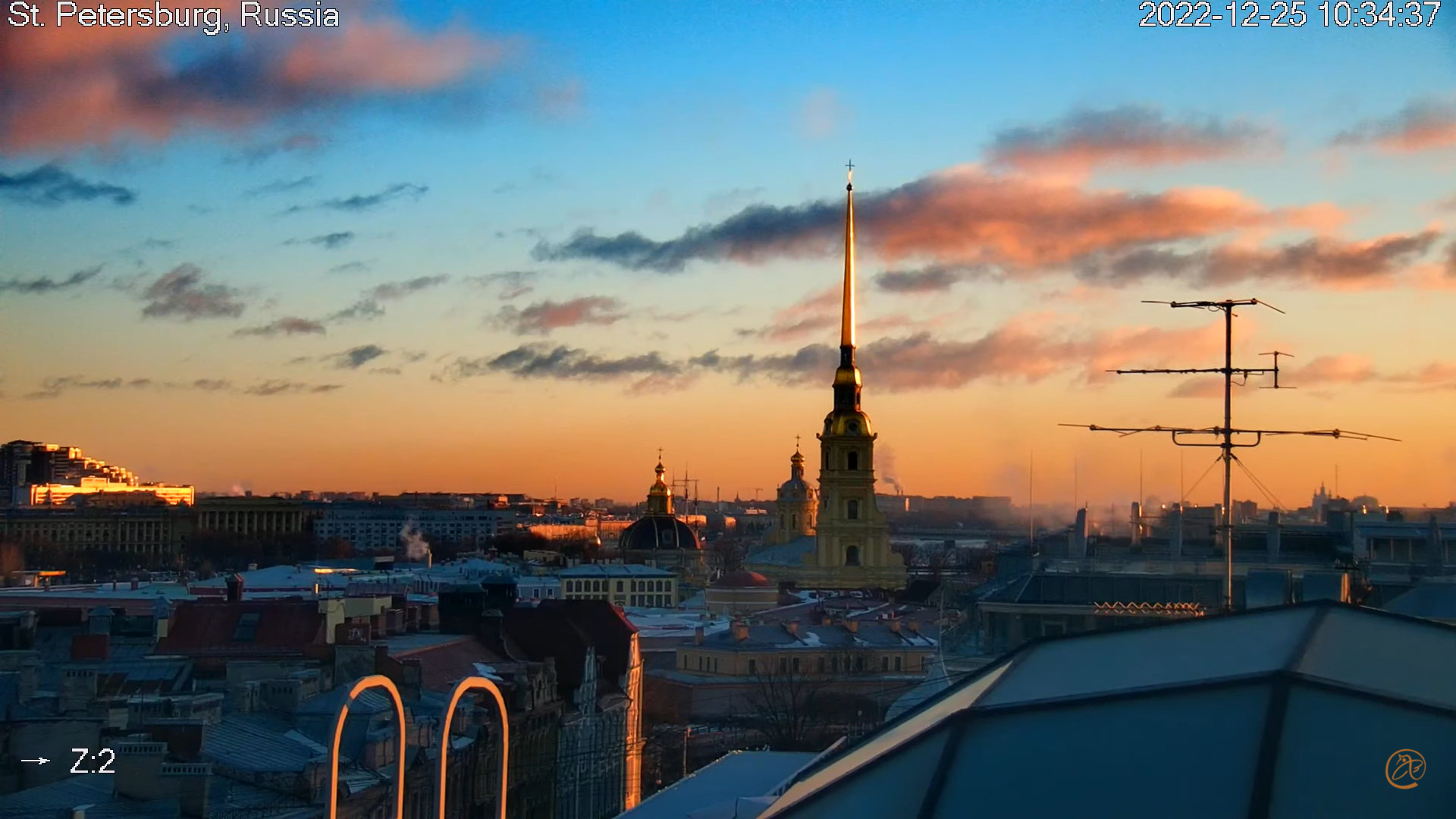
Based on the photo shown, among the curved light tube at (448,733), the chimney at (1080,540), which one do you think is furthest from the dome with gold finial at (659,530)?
the curved light tube at (448,733)

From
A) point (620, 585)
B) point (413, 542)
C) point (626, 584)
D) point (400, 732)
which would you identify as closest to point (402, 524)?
point (413, 542)

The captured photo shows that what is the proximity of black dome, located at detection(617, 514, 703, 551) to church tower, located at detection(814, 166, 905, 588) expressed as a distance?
91.7 feet

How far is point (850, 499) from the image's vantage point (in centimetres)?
9581

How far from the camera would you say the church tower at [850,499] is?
95062 millimetres

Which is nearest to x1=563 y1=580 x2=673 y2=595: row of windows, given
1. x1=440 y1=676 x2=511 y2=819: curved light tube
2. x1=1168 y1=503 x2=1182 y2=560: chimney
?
x1=1168 y1=503 x2=1182 y2=560: chimney

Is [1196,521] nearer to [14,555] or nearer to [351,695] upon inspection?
[351,695]

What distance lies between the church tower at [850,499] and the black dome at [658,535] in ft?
91.7

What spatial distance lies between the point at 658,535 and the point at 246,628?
9146cm

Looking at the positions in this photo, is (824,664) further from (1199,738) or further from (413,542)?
(413,542)

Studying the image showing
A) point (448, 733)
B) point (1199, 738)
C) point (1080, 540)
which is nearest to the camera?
point (1199, 738)

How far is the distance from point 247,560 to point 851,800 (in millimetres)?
112973

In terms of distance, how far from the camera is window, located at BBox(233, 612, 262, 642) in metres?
34.6

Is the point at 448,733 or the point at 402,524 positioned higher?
the point at 448,733

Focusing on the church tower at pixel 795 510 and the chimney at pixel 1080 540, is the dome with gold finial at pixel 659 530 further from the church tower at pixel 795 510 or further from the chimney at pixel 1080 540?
the chimney at pixel 1080 540
